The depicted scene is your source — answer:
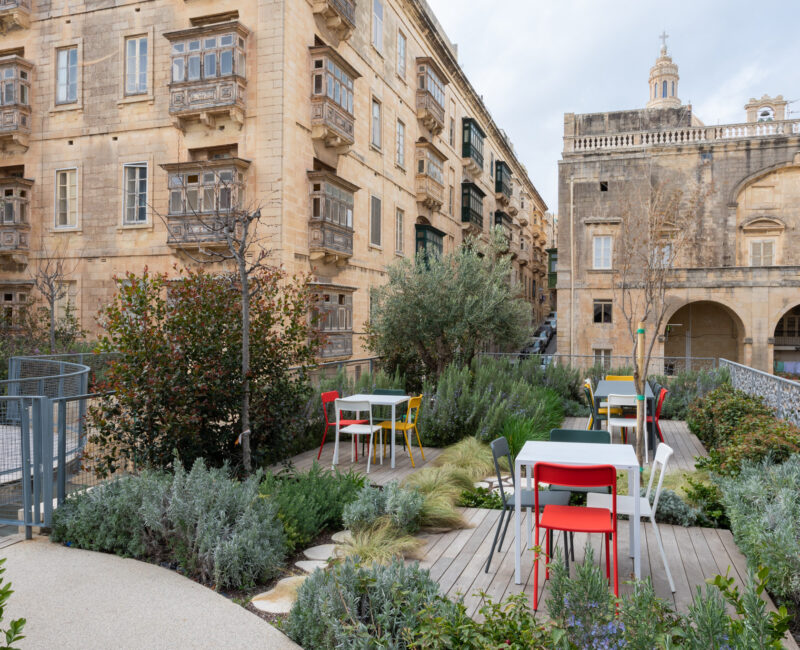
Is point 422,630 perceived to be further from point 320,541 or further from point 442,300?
point 442,300

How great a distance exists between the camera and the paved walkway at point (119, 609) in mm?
3859

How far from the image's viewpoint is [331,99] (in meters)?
19.2

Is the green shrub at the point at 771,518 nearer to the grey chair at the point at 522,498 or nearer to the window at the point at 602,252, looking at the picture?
the grey chair at the point at 522,498

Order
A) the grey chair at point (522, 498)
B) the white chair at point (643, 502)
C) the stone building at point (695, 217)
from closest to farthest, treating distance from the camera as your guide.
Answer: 1. the white chair at point (643, 502)
2. the grey chair at point (522, 498)
3. the stone building at point (695, 217)

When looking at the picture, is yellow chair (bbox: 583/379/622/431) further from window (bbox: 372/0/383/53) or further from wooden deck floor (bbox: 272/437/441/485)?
window (bbox: 372/0/383/53)

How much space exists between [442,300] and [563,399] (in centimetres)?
388

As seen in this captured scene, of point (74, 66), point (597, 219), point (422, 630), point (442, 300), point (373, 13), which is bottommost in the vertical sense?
point (422, 630)

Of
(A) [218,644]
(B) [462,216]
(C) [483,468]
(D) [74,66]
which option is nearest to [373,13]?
(D) [74,66]

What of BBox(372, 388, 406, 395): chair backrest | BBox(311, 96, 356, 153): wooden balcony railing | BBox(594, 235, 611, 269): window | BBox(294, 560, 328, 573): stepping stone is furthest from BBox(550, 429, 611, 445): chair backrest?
BBox(594, 235, 611, 269): window

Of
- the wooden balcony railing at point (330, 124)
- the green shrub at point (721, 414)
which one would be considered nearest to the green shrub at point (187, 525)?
the green shrub at point (721, 414)

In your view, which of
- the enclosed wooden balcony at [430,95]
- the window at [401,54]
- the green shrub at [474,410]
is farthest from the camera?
the enclosed wooden balcony at [430,95]

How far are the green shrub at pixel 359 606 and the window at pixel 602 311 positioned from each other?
2739 cm

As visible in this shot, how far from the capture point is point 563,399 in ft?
47.6

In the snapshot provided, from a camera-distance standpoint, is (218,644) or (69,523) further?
(69,523)
